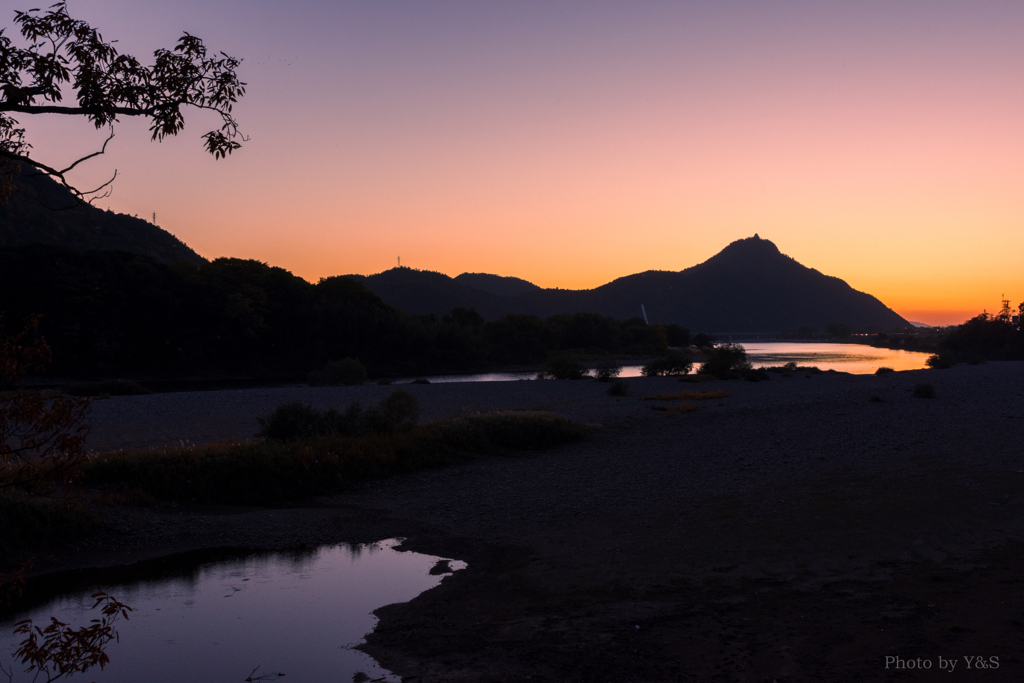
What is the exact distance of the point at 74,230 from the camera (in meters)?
63.3

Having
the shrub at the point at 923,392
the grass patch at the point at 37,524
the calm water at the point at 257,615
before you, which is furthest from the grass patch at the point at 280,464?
the shrub at the point at 923,392

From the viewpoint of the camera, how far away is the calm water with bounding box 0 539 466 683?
531 cm

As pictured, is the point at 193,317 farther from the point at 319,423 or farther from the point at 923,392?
the point at 923,392

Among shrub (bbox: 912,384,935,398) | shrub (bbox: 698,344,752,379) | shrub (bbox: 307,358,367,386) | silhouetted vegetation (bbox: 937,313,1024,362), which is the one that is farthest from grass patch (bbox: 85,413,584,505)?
silhouetted vegetation (bbox: 937,313,1024,362)

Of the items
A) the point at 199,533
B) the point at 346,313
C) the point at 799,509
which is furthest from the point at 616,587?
the point at 346,313

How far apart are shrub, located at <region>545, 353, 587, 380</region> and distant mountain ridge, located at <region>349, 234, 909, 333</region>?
80.9 meters

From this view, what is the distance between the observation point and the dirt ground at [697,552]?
4859mm

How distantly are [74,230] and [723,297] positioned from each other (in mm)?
130903

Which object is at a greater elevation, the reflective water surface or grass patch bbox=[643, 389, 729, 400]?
the reflective water surface

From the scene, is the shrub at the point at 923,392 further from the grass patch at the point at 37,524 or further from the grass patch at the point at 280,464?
the grass patch at the point at 37,524

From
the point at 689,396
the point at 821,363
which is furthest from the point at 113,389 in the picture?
the point at 821,363

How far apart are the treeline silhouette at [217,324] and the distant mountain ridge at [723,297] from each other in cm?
5117

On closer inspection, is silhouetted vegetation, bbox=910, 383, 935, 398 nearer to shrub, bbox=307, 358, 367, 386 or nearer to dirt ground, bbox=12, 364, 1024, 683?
dirt ground, bbox=12, 364, 1024, 683

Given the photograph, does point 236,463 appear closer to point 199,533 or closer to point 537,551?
point 199,533
